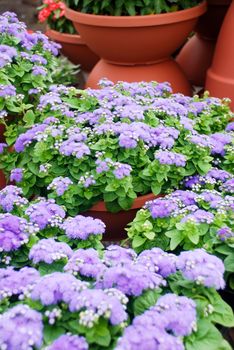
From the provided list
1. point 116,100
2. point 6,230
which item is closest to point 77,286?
point 6,230

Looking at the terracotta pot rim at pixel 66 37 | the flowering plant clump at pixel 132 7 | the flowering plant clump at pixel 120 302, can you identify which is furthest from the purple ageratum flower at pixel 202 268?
the terracotta pot rim at pixel 66 37

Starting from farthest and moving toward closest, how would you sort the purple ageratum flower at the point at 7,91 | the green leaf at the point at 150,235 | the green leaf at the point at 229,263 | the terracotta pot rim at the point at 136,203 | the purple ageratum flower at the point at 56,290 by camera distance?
the purple ageratum flower at the point at 7,91
the terracotta pot rim at the point at 136,203
the green leaf at the point at 150,235
the green leaf at the point at 229,263
the purple ageratum flower at the point at 56,290

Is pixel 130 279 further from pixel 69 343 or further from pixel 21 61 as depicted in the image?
pixel 21 61

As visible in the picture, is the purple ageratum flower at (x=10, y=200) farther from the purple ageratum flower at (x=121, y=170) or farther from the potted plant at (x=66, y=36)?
the potted plant at (x=66, y=36)

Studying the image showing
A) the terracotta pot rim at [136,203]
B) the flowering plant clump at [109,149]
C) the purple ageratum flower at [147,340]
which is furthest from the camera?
the terracotta pot rim at [136,203]

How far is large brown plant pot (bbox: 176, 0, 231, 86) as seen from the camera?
3.26 m

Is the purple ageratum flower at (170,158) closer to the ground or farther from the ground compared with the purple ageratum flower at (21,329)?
closer to the ground

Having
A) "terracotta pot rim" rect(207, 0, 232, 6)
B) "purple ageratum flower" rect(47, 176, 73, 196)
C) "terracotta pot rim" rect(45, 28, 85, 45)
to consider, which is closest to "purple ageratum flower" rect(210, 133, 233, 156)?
"purple ageratum flower" rect(47, 176, 73, 196)

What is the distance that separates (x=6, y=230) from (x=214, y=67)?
5.26 feet

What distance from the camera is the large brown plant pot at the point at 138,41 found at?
2.64 m

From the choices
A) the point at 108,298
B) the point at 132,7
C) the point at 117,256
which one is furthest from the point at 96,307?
the point at 132,7

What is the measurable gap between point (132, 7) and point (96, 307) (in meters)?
1.81

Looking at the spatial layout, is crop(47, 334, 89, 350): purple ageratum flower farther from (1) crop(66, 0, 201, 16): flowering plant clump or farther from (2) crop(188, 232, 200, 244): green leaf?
(1) crop(66, 0, 201, 16): flowering plant clump

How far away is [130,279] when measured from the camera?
4.39 feet
